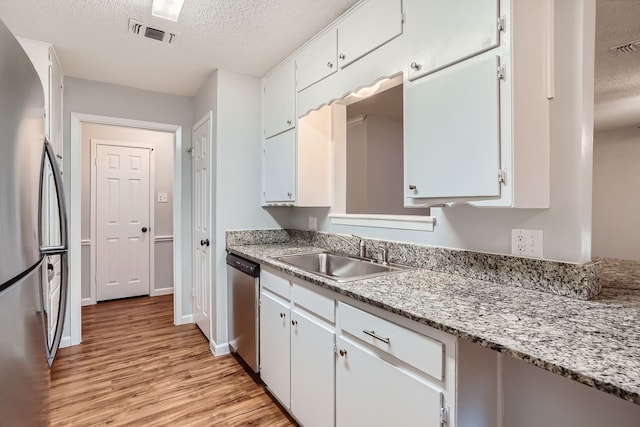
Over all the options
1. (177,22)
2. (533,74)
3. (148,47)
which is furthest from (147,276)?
(533,74)

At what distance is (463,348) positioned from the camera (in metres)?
0.99

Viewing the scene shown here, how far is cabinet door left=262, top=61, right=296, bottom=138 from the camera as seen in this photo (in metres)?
2.40

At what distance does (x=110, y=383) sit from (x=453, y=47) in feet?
9.31

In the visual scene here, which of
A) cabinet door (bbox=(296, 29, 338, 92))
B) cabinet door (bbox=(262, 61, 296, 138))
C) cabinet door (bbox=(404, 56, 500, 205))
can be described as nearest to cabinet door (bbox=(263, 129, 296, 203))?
cabinet door (bbox=(262, 61, 296, 138))

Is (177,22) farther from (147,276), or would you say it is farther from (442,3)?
(147,276)

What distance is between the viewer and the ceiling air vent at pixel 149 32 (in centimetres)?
203

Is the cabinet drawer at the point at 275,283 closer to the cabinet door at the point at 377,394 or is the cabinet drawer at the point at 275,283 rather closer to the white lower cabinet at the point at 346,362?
the white lower cabinet at the point at 346,362

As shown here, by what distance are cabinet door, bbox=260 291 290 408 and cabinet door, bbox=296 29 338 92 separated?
1.43 m

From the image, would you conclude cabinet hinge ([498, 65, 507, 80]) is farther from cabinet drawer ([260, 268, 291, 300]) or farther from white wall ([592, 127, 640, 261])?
white wall ([592, 127, 640, 261])

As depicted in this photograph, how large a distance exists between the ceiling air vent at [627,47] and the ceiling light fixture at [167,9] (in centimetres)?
285

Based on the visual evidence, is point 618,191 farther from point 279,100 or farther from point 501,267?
point 279,100

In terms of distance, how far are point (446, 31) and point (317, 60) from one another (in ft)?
3.28

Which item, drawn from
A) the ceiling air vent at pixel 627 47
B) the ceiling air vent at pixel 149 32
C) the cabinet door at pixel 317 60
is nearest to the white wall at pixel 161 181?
the ceiling air vent at pixel 149 32

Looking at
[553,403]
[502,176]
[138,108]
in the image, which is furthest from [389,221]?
[138,108]
